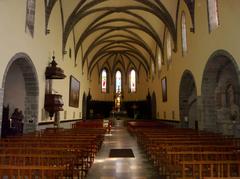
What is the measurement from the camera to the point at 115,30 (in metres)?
28.3

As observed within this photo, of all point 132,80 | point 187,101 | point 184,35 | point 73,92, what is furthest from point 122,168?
point 132,80

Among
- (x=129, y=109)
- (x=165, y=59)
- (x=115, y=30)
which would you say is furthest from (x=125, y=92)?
(x=165, y=59)

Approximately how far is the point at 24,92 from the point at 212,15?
11.1 m

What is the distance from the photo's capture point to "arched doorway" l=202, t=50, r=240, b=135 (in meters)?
13.7

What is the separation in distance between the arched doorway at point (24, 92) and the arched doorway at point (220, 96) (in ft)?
31.3

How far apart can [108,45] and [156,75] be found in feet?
26.0

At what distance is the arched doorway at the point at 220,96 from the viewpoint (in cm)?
1370

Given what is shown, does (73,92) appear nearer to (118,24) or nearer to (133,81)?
(118,24)

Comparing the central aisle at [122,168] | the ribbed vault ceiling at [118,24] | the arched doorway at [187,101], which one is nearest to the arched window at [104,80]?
the ribbed vault ceiling at [118,24]

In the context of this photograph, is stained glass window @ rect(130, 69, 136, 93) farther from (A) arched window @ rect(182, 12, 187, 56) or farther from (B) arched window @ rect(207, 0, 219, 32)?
(B) arched window @ rect(207, 0, 219, 32)

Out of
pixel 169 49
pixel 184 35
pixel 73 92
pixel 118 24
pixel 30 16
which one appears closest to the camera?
pixel 30 16

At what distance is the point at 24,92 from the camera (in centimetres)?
1448

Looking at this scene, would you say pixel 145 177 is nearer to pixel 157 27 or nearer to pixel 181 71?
pixel 181 71

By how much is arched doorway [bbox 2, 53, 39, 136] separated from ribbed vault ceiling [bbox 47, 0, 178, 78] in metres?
4.66
